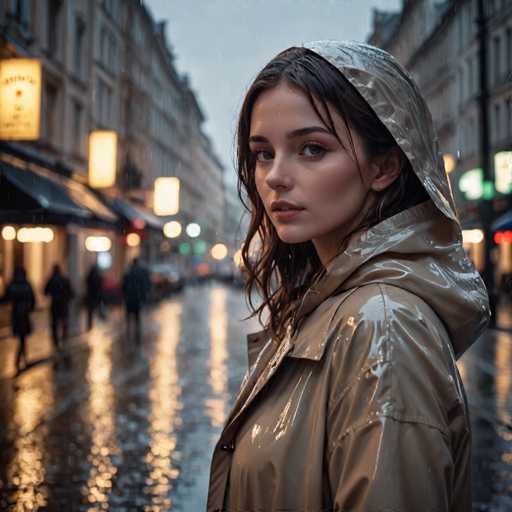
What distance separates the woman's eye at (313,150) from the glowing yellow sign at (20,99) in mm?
11042

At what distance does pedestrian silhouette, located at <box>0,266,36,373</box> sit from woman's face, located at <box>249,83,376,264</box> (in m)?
10.4

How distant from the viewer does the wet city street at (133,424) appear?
519cm

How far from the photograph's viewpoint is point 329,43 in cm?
147

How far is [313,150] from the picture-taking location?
4.79 ft

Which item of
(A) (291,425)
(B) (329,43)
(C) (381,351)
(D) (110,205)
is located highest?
(D) (110,205)

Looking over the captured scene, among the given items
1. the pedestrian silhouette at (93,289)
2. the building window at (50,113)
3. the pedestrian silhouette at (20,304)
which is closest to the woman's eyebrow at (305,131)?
the pedestrian silhouette at (20,304)

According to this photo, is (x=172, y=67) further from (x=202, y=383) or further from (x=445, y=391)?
(x=445, y=391)

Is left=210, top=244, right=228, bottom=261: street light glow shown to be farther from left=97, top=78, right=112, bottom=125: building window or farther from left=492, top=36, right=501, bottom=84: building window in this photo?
left=492, top=36, right=501, bottom=84: building window

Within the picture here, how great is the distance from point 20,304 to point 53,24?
11.9 meters

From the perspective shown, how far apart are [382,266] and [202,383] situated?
360 inches

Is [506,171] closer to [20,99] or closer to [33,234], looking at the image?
[20,99]

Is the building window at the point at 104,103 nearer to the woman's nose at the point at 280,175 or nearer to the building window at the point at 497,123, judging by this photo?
the building window at the point at 497,123

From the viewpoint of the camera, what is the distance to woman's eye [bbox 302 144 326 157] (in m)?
1.45

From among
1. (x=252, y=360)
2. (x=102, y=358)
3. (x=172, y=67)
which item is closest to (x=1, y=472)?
(x=252, y=360)
